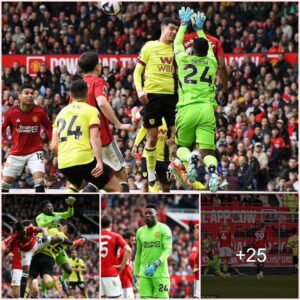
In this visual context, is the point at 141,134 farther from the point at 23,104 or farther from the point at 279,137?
the point at 279,137

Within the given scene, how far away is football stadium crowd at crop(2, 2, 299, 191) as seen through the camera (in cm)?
2509

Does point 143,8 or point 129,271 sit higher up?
point 143,8

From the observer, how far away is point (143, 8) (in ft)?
115

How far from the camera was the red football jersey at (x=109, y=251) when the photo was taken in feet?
55.4

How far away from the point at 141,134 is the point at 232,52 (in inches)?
597

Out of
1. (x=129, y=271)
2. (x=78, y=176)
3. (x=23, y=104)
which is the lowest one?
(x=129, y=271)

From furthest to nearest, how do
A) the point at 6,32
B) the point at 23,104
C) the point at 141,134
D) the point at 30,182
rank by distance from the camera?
the point at 6,32
the point at 30,182
the point at 141,134
the point at 23,104

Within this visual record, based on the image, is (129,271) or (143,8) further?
(143,8)

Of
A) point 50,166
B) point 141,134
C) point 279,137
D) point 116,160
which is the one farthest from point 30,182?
point 116,160

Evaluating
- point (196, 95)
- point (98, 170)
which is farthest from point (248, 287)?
point (196, 95)

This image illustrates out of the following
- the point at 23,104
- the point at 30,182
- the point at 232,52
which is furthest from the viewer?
the point at 232,52

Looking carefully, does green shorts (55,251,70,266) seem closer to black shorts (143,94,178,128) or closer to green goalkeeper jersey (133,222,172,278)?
green goalkeeper jersey (133,222,172,278)

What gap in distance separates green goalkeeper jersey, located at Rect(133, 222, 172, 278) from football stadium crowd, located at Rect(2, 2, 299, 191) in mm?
4797

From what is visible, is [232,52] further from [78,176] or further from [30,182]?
[78,176]
